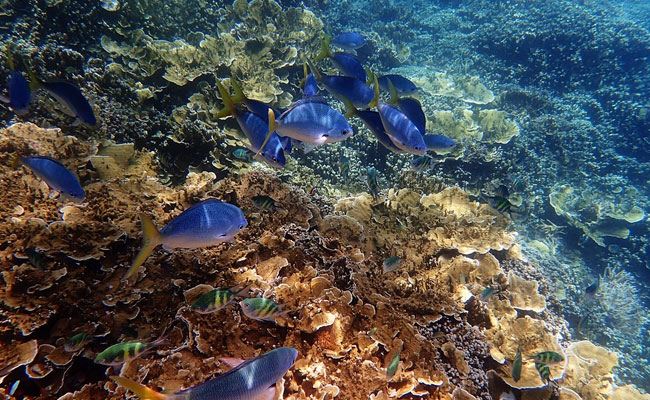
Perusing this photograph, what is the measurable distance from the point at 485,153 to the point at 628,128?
881 centimetres

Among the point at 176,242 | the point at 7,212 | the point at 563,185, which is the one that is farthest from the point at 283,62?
the point at 563,185

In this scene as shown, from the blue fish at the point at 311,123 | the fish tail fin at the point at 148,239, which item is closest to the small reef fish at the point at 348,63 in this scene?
the blue fish at the point at 311,123

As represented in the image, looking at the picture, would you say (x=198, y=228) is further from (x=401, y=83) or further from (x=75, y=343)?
(x=401, y=83)

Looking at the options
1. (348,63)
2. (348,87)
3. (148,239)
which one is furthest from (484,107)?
(148,239)

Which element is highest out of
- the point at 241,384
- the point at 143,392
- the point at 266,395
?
the point at 143,392

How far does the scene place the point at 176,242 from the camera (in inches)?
85.1

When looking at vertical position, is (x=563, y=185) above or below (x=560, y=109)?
below

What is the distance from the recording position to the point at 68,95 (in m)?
3.49

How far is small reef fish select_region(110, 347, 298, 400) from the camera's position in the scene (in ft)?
4.70

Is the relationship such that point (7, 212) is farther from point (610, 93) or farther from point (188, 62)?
point (610, 93)

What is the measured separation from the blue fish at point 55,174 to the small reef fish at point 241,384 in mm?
2442

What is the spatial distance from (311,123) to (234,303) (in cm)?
179

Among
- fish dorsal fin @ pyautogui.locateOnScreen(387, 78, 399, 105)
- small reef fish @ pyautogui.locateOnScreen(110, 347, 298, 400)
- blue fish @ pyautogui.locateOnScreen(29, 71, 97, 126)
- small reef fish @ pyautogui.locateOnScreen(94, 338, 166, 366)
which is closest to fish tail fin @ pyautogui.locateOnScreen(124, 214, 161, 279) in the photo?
small reef fish @ pyautogui.locateOnScreen(94, 338, 166, 366)

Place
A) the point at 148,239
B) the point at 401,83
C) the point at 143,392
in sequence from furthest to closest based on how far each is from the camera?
the point at 401,83, the point at 148,239, the point at 143,392
